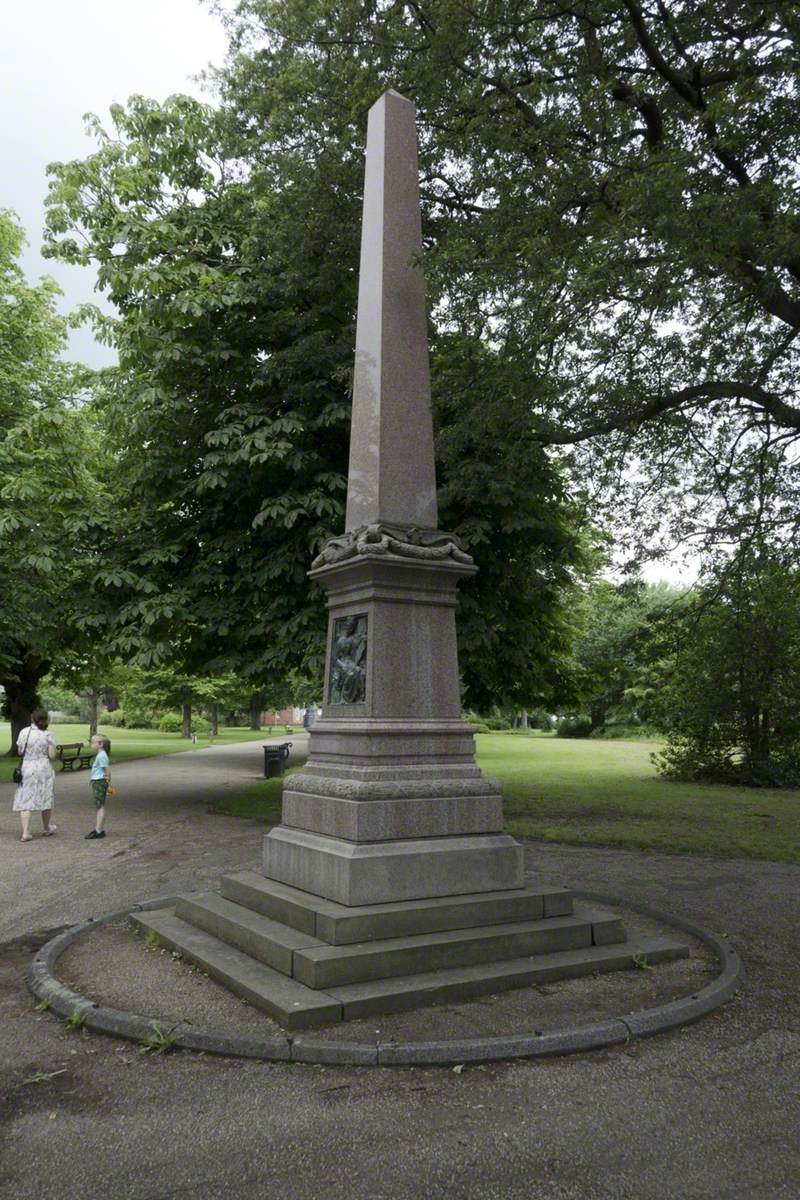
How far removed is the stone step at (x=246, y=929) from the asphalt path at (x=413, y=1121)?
1.12 metres

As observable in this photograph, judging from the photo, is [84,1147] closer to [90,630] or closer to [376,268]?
[376,268]

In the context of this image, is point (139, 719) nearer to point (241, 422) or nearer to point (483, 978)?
point (241, 422)

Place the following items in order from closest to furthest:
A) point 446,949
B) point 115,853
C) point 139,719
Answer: point 446,949 < point 115,853 < point 139,719

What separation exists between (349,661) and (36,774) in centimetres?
785

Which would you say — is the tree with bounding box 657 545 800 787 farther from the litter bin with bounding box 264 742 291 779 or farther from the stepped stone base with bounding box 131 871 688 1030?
the stepped stone base with bounding box 131 871 688 1030

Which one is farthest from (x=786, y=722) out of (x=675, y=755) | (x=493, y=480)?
(x=493, y=480)

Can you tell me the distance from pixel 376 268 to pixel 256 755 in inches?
1175

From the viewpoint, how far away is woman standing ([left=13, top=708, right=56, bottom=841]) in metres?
12.9

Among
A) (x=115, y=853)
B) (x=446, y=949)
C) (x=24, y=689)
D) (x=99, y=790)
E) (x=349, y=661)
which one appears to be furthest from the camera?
(x=24, y=689)

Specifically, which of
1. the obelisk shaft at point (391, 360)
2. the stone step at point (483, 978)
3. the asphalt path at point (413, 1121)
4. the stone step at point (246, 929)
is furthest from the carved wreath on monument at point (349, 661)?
the asphalt path at point (413, 1121)

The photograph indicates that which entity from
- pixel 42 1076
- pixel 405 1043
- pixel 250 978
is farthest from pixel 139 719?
pixel 405 1043

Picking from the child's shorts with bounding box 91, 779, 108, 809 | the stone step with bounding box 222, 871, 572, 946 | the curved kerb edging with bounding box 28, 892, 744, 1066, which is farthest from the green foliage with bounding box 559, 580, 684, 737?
the child's shorts with bounding box 91, 779, 108, 809

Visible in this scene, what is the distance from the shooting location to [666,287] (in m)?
8.24

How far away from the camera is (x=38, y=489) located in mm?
16141
